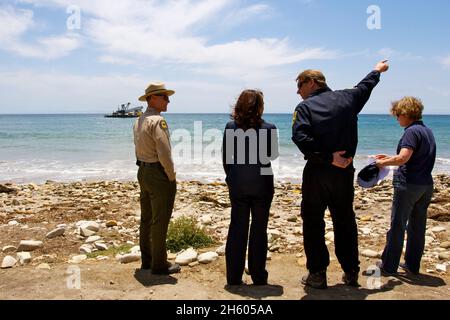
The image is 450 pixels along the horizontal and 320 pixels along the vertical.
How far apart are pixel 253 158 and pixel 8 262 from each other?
3898mm

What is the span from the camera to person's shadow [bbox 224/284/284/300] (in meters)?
4.31

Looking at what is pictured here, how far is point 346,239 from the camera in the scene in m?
4.49

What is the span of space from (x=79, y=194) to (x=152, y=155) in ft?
28.1

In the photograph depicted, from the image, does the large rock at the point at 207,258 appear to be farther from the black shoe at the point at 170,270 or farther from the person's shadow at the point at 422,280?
the person's shadow at the point at 422,280

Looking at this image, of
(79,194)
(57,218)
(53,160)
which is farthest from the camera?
(53,160)

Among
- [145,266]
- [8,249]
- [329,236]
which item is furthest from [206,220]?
[8,249]

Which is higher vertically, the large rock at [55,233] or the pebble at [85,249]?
the large rock at [55,233]

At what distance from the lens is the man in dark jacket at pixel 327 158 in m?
4.21

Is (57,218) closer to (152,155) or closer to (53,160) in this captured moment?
(152,155)

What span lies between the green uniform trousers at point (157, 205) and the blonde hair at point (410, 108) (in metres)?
2.87

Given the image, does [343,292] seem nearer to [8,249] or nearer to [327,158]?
[327,158]

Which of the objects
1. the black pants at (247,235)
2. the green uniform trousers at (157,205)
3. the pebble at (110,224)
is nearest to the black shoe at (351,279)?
the black pants at (247,235)

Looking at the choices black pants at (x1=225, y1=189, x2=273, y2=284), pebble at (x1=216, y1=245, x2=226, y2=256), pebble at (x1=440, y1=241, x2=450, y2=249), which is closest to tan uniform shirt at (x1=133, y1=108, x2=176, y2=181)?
black pants at (x1=225, y1=189, x2=273, y2=284)
